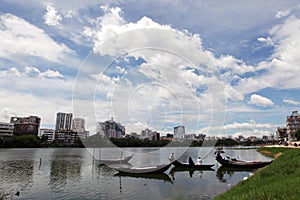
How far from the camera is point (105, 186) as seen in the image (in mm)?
21500

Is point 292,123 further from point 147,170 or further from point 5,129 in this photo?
point 5,129

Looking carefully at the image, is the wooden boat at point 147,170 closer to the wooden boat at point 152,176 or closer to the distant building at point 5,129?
the wooden boat at point 152,176

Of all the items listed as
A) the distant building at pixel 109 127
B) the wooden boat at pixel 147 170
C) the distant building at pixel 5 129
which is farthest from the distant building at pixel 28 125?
the wooden boat at pixel 147 170

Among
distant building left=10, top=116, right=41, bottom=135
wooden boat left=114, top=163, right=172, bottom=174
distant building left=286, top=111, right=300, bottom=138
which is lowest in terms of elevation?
wooden boat left=114, top=163, right=172, bottom=174

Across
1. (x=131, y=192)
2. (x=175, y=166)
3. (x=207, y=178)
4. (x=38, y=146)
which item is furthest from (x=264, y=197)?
(x=38, y=146)

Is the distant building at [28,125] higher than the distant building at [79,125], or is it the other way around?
the distant building at [28,125]

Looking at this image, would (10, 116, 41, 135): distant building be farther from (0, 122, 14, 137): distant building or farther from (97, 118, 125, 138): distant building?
(97, 118, 125, 138): distant building

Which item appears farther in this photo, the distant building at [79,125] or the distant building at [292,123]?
the distant building at [292,123]

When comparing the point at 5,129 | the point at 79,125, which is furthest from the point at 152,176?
the point at 5,129

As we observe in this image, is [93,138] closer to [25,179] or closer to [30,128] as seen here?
[25,179]

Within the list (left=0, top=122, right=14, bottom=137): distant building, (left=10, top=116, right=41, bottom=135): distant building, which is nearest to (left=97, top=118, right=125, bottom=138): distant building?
(left=0, top=122, right=14, bottom=137): distant building

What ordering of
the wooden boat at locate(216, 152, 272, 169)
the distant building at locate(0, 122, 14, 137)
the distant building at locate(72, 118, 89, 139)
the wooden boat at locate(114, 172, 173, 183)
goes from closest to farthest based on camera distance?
the wooden boat at locate(114, 172, 173, 183) < the wooden boat at locate(216, 152, 272, 169) < the distant building at locate(72, 118, 89, 139) < the distant building at locate(0, 122, 14, 137)

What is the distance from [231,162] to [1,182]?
27.9 m

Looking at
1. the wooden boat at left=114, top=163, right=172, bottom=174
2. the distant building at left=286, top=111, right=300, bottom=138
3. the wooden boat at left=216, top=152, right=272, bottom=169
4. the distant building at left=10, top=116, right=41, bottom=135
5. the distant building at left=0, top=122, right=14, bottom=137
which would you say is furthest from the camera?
the distant building at left=10, top=116, right=41, bottom=135
